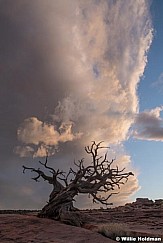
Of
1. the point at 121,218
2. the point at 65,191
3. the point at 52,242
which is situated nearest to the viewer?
the point at 52,242

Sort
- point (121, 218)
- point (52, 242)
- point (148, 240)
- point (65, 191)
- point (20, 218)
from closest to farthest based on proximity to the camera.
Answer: point (52, 242)
point (148, 240)
point (20, 218)
point (65, 191)
point (121, 218)

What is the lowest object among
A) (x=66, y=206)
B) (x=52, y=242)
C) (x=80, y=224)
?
(x=52, y=242)

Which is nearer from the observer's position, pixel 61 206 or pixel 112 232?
pixel 112 232

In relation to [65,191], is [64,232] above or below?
below

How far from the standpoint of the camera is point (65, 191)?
2453 cm

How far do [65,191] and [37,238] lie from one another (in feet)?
24.4

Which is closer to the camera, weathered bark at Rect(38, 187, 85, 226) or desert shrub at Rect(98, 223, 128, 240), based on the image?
desert shrub at Rect(98, 223, 128, 240)

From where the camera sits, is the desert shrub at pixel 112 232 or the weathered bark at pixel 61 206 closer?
the desert shrub at pixel 112 232

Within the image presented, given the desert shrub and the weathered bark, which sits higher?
the weathered bark

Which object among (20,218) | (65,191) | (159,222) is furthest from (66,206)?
(159,222)

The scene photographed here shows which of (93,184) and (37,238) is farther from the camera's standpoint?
(93,184)

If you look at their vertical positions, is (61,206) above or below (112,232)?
above

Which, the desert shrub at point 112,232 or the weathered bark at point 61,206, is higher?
the weathered bark at point 61,206

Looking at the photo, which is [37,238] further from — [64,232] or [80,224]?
[80,224]
